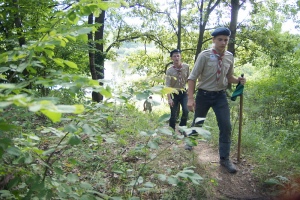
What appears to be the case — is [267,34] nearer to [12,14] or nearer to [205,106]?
[205,106]

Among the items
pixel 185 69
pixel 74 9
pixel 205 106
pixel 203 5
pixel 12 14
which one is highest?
pixel 203 5

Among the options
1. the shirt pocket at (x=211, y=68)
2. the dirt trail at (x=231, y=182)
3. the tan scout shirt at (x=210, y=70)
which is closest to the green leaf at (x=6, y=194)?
the dirt trail at (x=231, y=182)

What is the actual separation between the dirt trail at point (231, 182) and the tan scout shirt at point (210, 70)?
1.37m

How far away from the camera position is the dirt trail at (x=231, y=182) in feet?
12.2

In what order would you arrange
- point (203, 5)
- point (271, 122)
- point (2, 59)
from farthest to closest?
point (203, 5) → point (271, 122) → point (2, 59)

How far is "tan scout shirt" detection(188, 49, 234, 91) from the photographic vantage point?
4.25m

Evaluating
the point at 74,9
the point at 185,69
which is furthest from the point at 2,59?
the point at 185,69

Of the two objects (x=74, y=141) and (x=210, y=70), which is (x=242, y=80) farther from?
(x=74, y=141)

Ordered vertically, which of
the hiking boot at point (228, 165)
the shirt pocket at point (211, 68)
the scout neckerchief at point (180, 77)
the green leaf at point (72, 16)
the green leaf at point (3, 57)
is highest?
the green leaf at point (72, 16)

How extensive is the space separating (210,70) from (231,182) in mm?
1839

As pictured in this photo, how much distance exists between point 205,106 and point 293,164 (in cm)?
179

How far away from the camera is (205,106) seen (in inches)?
173

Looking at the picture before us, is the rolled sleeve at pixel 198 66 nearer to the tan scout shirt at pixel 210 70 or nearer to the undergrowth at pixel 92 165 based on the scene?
the tan scout shirt at pixel 210 70

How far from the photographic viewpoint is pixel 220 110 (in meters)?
4.27
